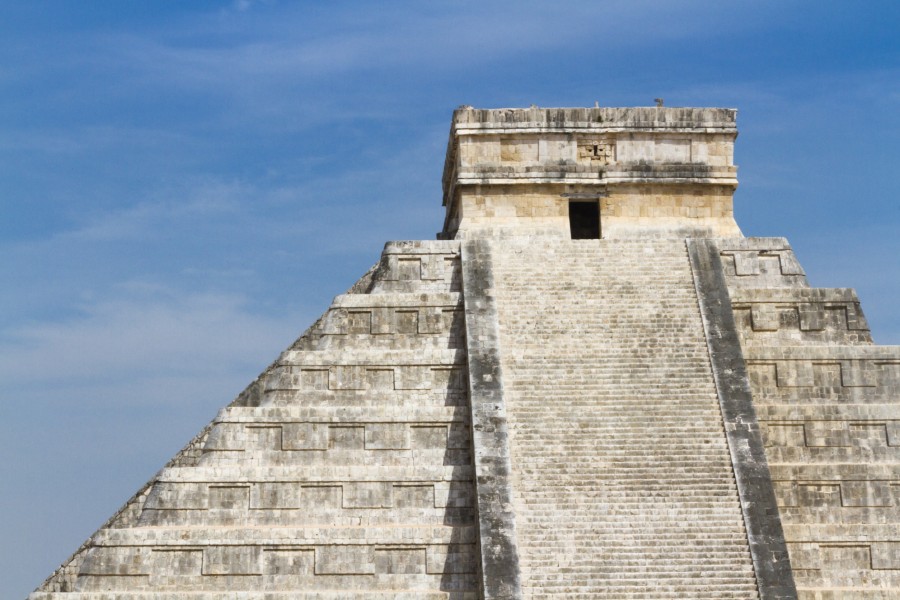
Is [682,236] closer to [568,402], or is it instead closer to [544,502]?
[568,402]

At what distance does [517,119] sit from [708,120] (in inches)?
128

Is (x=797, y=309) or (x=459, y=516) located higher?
(x=797, y=309)

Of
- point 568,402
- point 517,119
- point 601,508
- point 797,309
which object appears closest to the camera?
point 601,508

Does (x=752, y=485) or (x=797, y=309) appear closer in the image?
(x=752, y=485)

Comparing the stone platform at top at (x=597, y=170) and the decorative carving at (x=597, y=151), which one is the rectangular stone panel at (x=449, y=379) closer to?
Result: the stone platform at top at (x=597, y=170)

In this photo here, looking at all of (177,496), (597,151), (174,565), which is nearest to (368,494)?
(177,496)

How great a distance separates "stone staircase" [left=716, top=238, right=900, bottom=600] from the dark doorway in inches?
103

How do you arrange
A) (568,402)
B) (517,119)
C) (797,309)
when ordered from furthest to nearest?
(517,119)
(797,309)
(568,402)

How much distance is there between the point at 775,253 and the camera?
24766 mm

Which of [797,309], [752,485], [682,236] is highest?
[682,236]

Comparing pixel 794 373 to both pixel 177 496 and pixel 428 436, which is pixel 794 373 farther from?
pixel 177 496

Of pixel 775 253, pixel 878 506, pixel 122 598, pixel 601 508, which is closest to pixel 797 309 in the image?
pixel 775 253

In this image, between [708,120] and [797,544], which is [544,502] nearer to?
[797,544]

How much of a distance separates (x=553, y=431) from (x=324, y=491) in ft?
11.1
